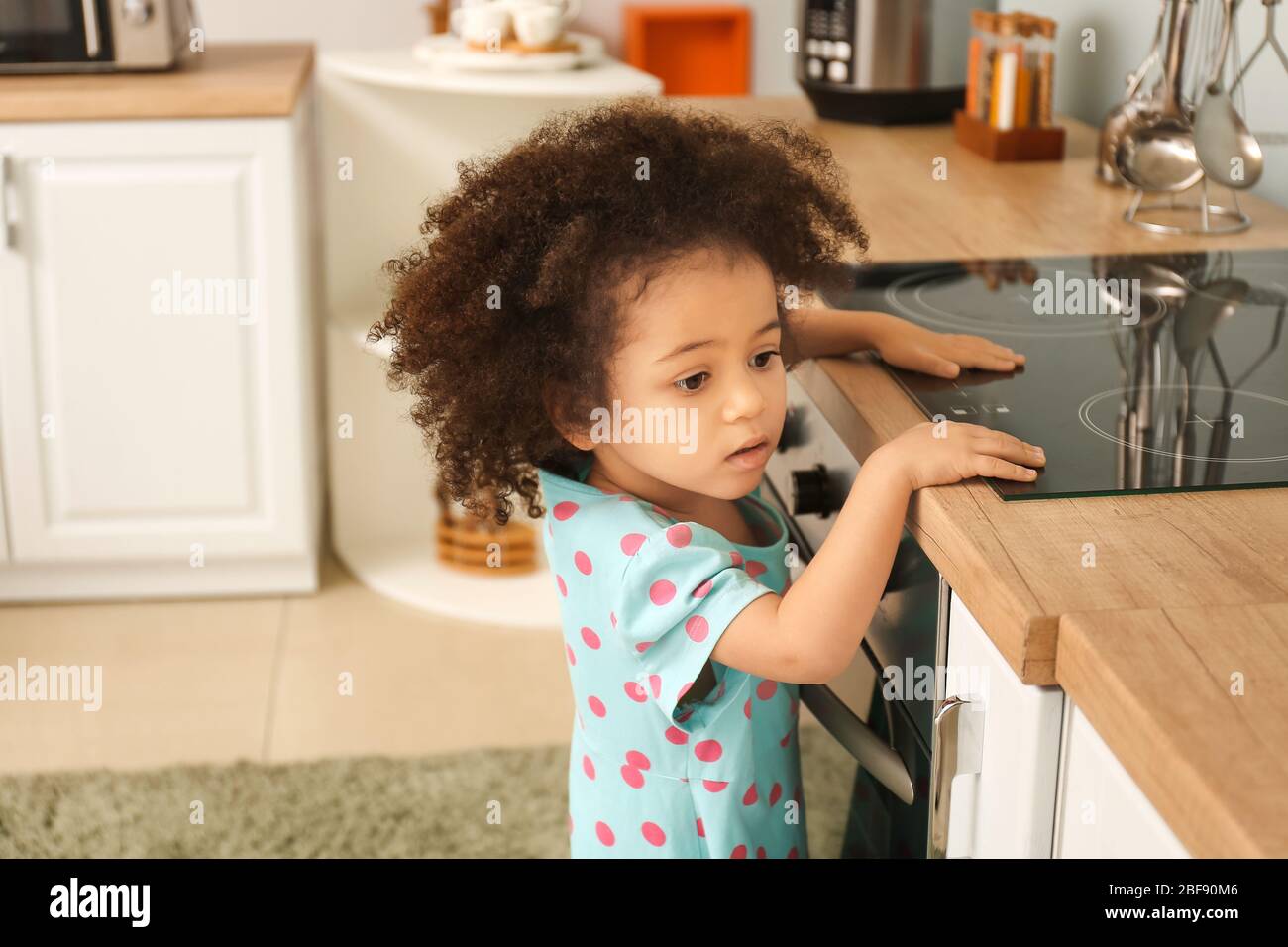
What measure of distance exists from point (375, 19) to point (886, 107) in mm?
1698

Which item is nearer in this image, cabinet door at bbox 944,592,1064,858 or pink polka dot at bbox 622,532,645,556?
cabinet door at bbox 944,592,1064,858

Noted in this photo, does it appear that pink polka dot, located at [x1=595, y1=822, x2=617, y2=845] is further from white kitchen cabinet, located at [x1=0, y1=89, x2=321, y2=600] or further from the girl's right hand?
white kitchen cabinet, located at [x1=0, y1=89, x2=321, y2=600]

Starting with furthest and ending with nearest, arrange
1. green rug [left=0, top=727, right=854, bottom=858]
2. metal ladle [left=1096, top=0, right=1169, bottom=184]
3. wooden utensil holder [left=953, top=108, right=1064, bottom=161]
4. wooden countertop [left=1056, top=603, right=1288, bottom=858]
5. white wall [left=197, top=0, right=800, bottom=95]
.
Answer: white wall [left=197, top=0, right=800, bottom=95] → green rug [left=0, top=727, right=854, bottom=858] → wooden utensil holder [left=953, top=108, right=1064, bottom=161] → metal ladle [left=1096, top=0, right=1169, bottom=184] → wooden countertop [left=1056, top=603, right=1288, bottom=858]

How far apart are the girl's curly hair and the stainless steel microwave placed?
156cm

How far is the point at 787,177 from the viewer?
103cm

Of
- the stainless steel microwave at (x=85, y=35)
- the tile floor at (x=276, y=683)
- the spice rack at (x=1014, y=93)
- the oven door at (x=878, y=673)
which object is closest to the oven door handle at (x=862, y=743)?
the oven door at (x=878, y=673)

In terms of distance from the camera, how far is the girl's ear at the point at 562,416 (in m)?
1.00

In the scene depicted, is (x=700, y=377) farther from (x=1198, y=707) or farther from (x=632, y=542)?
(x=1198, y=707)

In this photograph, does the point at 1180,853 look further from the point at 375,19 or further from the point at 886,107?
the point at 375,19

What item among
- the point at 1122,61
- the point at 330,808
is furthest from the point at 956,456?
the point at 330,808

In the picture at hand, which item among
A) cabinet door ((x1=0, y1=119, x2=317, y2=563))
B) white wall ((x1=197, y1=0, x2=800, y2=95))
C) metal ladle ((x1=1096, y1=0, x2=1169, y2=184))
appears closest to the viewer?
metal ladle ((x1=1096, y1=0, x2=1169, y2=184))

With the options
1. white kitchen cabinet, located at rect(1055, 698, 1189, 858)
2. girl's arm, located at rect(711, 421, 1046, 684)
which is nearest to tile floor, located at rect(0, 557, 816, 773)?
girl's arm, located at rect(711, 421, 1046, 684)

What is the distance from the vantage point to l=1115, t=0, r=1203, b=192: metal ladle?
1.46m
